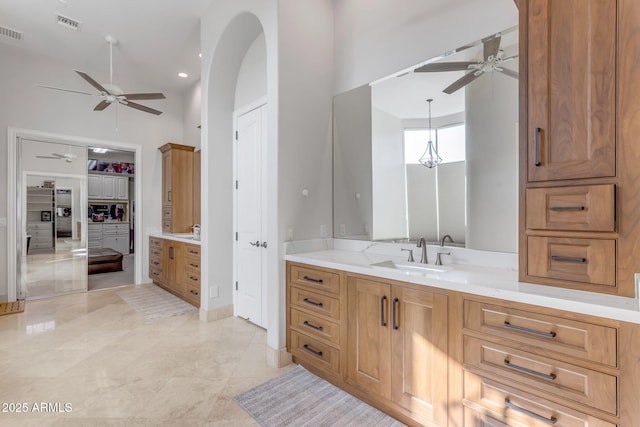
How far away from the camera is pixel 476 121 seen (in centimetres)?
208

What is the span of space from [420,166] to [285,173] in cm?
112

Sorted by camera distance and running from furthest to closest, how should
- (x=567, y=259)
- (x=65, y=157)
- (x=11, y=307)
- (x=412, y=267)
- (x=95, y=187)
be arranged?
(x=95, y=187) < (x=65, y=157) < (x=11, y=307) < (x=412, y=267) < (x=567, y=259)

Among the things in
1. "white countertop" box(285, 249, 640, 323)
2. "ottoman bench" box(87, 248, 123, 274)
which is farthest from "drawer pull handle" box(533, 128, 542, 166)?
"ottoman bench" box(87, 248, 123, 274)

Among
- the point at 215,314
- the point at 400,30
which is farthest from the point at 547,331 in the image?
the point at 215,314

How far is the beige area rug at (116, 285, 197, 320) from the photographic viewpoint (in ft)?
12.8

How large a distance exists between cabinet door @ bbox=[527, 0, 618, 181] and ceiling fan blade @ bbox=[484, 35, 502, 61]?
1.56 feet

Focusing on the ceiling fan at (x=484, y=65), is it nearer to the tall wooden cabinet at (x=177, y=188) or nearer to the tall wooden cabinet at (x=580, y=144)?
the tall wooden cabinet at (x=580, y=144)

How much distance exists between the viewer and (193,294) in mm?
4148

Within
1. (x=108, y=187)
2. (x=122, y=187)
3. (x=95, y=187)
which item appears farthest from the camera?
(x=122, y=187)

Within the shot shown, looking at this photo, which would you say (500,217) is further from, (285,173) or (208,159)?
(208,159)

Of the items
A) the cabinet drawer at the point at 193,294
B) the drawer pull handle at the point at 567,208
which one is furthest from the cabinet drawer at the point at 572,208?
the cabinet drawer at the point at 193,294

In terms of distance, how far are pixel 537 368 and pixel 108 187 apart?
8858 mm

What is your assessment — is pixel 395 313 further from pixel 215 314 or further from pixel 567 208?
pixel 215 314

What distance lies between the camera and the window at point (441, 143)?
7.11ft
